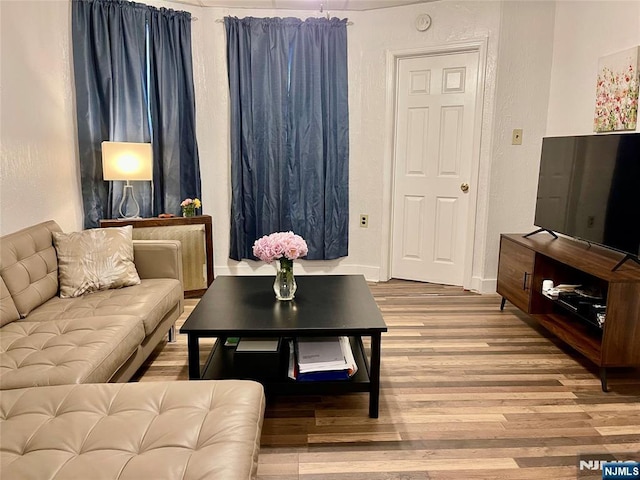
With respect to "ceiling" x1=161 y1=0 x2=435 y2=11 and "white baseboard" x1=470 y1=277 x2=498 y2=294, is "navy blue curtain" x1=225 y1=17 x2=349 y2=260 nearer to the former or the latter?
"ceiling" x1=161 y1=0 x2=435 y2=11

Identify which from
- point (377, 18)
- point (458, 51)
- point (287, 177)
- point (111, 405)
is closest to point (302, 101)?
point (287, 177)

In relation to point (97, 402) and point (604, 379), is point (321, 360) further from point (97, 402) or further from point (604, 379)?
point (604, 379)

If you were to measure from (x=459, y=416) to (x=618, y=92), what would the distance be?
2.31m

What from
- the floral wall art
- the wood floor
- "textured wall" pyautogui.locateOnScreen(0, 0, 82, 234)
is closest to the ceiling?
"textured wall" pyautogui.locateOnScreen(0, 0, 82, 234)

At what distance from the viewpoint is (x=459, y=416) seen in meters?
2.30

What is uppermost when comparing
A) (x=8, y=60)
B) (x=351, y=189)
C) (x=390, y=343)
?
(x=8, y=60)

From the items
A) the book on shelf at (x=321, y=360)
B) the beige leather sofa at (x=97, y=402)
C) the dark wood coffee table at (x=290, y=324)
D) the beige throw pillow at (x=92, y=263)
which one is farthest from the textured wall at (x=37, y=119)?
the book on shelf at (x=321, y=360)

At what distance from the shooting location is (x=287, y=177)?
441cm

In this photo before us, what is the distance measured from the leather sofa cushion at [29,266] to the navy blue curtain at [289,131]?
1.88 metres

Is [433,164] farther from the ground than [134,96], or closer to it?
closer to it

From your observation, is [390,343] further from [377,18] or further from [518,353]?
[377,18]

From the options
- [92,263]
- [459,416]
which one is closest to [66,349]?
[92,263]

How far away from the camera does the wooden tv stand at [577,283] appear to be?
Answer: 2.46 meters

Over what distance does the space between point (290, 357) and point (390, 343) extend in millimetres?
927
